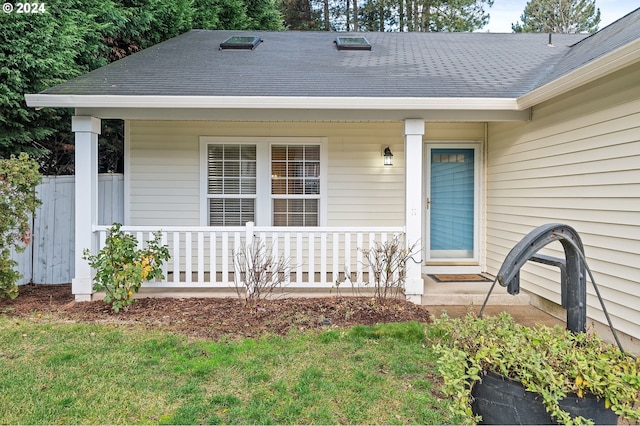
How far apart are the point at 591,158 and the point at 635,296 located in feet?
4.63

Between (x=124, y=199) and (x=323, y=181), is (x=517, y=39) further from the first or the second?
(x=124, y=199)

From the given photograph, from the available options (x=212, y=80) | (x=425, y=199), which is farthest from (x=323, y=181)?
(x=212, y=80)

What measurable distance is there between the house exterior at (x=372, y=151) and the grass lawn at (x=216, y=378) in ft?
4.65

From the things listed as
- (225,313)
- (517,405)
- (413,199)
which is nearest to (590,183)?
(413,199)

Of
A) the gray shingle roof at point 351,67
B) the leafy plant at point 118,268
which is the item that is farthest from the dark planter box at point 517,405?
the leafy plant at point 118,268

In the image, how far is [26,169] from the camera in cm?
470

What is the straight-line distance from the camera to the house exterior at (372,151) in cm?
389

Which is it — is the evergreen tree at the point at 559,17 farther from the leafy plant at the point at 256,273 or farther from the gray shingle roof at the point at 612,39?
the leafy plant at the point at 256,273

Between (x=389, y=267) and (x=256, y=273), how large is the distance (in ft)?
5.22

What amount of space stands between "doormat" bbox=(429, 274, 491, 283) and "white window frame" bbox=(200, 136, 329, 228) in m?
1.97

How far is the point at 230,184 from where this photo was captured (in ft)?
20.6

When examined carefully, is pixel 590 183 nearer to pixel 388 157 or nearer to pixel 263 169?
pixel 388 157

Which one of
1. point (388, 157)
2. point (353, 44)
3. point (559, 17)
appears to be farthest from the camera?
point (559, 17)

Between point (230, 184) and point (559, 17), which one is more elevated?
point (559, 17)
